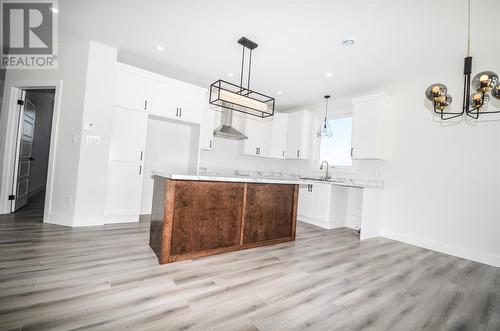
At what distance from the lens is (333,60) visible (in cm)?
350

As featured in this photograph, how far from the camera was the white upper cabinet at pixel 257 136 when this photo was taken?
5.46 meters

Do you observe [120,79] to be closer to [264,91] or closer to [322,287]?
[264,91]

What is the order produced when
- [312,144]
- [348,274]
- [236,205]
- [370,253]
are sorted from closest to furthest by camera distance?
1. [348,274]
2. [236,205]
3. [370,253]
4. [312,144]

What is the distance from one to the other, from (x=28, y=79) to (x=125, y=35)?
190 cm

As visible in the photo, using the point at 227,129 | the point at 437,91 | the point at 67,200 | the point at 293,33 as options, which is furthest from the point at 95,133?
the point at 437,91

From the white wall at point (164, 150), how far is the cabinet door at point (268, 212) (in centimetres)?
247

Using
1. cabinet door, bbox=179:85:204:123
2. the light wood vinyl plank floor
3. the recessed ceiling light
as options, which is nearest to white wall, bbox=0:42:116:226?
the light wood vinyl plank floor

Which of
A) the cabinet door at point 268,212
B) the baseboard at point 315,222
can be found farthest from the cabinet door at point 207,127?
the baseboard at point 315,222

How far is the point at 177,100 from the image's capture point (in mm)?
4184

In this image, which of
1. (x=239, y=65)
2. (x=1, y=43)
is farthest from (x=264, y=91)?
(x=1, y=43)

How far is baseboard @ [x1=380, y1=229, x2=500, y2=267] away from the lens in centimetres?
292

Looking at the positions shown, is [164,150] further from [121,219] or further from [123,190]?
[121,219]

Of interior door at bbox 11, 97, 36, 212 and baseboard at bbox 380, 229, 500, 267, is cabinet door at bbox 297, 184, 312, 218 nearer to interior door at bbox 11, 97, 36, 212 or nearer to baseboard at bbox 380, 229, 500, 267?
baseboard at bbox 380, 229, 500, 267

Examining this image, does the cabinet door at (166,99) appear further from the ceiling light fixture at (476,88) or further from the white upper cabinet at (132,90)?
the ceiling light fixture at (476,88)
